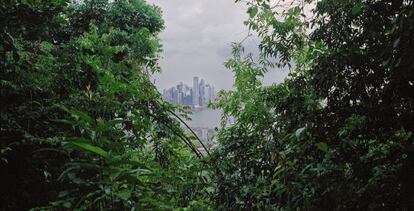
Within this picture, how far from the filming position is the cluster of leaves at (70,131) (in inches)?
57.7

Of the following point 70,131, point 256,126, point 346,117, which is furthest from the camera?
point 256,126

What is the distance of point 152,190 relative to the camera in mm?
1695

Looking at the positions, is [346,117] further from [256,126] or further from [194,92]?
[194,92]

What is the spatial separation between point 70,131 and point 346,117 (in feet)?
5.12

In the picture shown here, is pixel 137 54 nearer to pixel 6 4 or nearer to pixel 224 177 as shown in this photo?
pixel 224 177

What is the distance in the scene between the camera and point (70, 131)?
230 cm

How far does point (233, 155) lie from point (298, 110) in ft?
3.11

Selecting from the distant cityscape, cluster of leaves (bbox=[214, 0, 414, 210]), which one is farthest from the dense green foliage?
the distant cityscape

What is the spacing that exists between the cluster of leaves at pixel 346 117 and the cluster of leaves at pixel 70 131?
0.71m

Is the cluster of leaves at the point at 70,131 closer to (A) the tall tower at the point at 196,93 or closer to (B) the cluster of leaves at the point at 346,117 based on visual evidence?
(B) the cluster of leaves at the point at 346,117

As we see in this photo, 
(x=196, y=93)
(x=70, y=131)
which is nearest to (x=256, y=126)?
(x=70, y=131)

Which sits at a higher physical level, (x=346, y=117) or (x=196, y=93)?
(x=196, y=93)

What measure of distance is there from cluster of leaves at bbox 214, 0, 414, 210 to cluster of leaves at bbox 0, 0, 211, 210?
71cm

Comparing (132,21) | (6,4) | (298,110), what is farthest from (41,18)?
(132,21)
